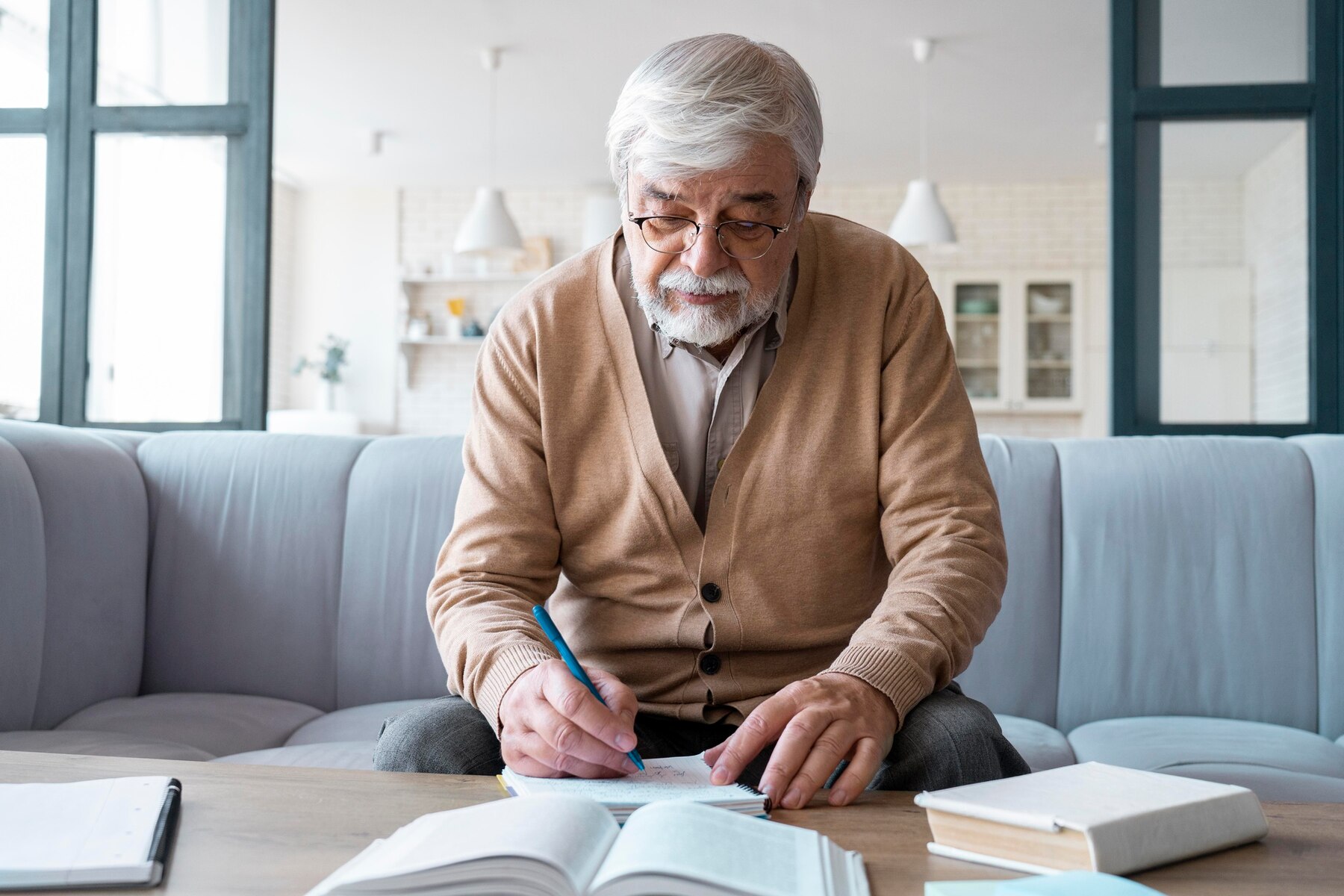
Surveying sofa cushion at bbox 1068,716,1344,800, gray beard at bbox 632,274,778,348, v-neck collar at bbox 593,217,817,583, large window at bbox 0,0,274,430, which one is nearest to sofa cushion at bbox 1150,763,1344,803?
sofa cushion at bbox 1068,716,1344,800

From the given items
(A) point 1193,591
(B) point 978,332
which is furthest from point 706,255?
A: (B) point 978,332

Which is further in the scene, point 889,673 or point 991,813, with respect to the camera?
point 889,673

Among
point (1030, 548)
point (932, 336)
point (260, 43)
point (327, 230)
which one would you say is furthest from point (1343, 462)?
point (327, 230)

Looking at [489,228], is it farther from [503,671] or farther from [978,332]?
[503,671]

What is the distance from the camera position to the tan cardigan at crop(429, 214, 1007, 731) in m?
1.41

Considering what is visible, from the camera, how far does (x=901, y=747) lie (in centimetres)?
120

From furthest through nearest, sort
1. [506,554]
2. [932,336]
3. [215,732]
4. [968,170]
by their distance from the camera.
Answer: [968,170] → [215,732] → [932,336] → [506,554]

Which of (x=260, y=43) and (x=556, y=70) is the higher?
(x=556, y=70)

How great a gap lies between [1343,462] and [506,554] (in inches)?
65.9

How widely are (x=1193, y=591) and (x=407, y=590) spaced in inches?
59.7

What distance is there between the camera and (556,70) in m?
6.28

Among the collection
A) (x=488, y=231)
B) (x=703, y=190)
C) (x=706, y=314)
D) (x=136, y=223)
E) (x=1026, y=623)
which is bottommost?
(x=1026, y=623)

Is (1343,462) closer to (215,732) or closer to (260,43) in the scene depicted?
(215,732)

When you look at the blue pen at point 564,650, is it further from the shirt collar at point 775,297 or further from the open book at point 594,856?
the shirt collar at point 775,297
